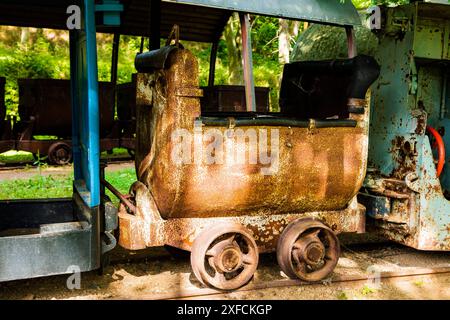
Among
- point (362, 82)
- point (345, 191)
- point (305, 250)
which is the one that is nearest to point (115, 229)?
point (305, 250)

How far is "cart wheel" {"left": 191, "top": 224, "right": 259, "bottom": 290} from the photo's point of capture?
3.86 meters

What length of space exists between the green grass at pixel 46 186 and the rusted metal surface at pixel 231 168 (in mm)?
3494

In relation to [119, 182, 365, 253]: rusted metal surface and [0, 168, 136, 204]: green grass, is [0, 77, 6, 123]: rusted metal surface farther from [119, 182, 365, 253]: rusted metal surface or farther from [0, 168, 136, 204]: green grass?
[119, 182, 365, 253]: rusted metal surface

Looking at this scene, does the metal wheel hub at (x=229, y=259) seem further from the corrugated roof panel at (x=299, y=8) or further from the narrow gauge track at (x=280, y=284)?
the corrugated roof panel at (x=299, y=8)

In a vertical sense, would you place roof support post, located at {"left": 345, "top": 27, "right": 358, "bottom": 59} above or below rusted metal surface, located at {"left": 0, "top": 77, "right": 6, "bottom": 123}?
above

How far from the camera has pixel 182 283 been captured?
13.8 feet

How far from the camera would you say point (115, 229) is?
4.10 m

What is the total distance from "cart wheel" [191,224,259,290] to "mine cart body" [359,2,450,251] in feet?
5.38

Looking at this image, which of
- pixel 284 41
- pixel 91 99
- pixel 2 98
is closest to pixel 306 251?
pixel 91 99

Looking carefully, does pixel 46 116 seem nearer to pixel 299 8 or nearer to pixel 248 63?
pixel 248 63

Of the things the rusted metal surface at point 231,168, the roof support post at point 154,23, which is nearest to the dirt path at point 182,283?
the rusted metal surface at point 231,168

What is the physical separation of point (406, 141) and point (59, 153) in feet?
28.4

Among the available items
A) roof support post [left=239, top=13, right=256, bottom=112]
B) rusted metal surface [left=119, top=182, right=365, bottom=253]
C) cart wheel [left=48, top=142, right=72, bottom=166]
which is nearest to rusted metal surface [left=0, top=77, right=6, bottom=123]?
cart wheel [left=48, top=142, right=72, bottom=166]

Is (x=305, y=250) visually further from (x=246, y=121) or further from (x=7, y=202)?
(x=7, y=202)
